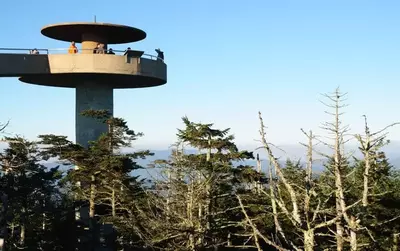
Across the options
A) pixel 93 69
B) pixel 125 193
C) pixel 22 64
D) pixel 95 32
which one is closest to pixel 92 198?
pixel 125 193

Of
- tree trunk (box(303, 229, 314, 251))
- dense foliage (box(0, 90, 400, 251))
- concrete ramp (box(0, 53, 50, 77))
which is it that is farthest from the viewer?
concrete ramp (box(0, 53, 50, 77))

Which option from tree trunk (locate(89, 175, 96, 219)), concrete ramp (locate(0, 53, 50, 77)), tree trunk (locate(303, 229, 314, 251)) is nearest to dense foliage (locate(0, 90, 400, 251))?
tree trunk (locate(89, 175, 96, 219))

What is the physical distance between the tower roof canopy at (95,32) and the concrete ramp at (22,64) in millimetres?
2409

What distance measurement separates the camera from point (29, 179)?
33.7 metres

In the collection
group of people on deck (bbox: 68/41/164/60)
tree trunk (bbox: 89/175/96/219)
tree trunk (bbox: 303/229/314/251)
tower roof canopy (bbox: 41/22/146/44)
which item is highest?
tower roof canopy (bbox: 41/22/146/44)

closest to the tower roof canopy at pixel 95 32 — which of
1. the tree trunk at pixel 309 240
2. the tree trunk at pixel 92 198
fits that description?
the tree trunk at pixel 92 198

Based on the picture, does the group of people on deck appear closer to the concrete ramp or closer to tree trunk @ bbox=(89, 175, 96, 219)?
the concrete ramp

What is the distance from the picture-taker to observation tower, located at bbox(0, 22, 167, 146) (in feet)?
107

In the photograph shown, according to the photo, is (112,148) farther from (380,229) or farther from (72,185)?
(380,229)

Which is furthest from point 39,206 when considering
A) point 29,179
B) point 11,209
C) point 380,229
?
point 380,229

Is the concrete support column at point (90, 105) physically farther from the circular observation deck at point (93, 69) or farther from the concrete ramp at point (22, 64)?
the concrete ramp at point (22, 64)

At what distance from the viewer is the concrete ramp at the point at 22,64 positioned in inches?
1241

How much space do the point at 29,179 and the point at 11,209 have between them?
334 cm

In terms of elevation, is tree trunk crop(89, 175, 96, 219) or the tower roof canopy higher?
the tower roof canopy
